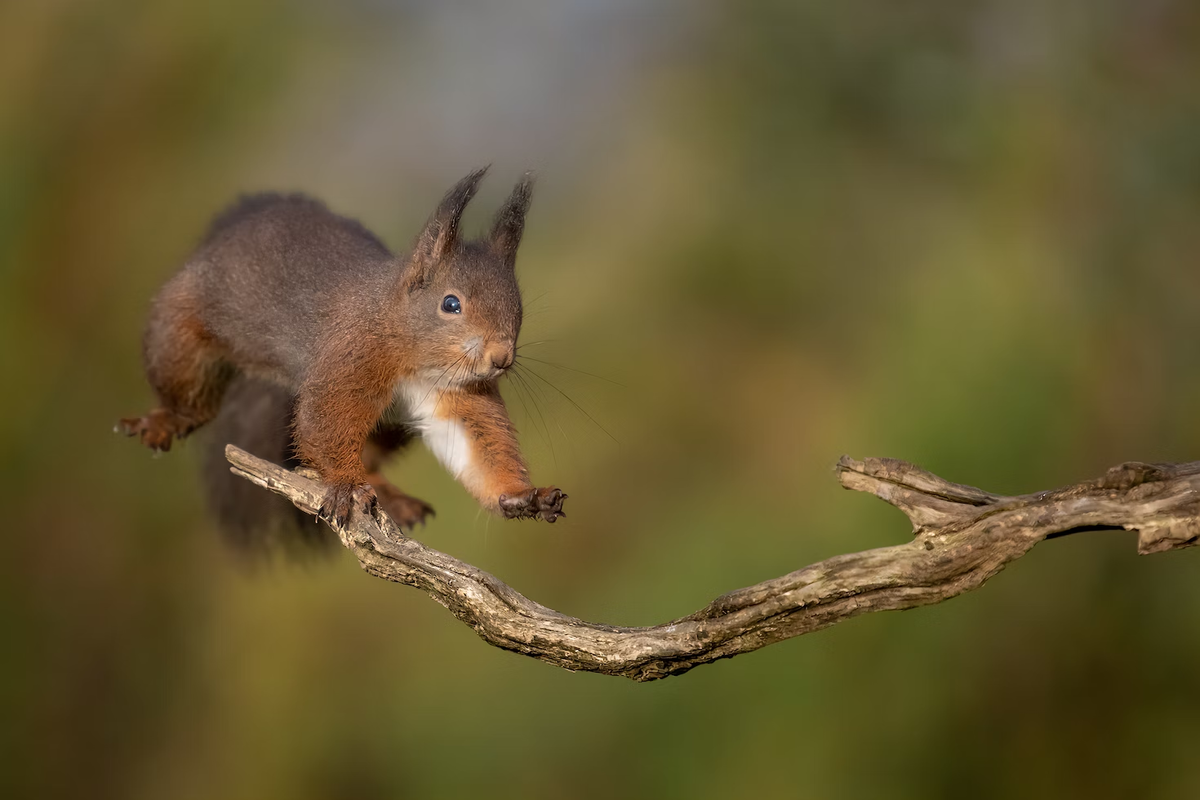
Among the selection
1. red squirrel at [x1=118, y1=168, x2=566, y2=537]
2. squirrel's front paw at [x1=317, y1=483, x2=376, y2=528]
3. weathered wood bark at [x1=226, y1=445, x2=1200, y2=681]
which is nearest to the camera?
weathered wood bark at [x1=226, y1=445, x2=1200, y2=681]

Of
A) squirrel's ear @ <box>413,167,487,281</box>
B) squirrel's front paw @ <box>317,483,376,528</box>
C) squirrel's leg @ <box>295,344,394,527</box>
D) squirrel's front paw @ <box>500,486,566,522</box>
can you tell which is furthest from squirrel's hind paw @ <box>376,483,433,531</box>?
squirrel's ear @ <box>413,167,487,281</box>

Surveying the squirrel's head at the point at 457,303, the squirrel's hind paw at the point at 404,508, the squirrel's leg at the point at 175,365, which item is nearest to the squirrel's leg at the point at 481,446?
the squirrel's head at the point at 457,303

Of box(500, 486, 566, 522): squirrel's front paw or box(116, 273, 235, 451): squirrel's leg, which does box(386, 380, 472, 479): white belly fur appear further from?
box(116, 273, 235, 451): squirrel's leg

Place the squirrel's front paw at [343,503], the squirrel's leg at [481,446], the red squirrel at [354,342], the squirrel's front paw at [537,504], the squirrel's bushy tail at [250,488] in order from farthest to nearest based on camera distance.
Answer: the squirrel's bushy tail at [250,488] < the squirrel's leg at [481,446] < the red squirrel at [354,342] < the squirrel's front paw at [537,504] < the squirrel's front paw at [343,503]

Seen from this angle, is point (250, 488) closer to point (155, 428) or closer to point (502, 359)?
point (155, 428)

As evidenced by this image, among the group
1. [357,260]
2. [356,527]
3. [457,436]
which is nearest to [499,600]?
[356,527]

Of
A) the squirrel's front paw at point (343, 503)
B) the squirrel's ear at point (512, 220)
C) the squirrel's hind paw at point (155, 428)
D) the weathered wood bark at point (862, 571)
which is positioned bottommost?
the weathered wood bark at point (862, 571)

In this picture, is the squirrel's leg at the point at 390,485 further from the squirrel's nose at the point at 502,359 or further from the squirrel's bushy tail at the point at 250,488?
the squirrel's nose at the point at 502,359
